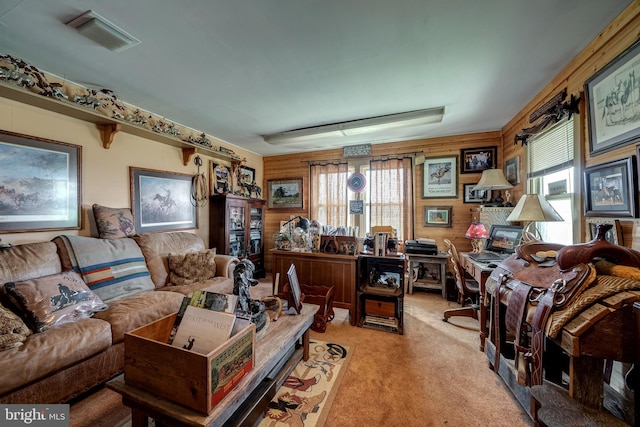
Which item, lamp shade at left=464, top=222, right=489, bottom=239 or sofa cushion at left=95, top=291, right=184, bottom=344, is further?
lamp shade at left=464, top=222, right=489, bottom=239

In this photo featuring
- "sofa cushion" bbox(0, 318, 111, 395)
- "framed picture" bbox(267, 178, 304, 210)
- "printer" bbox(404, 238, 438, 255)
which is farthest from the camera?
"framed picture" bbox(267, 178, 304, 210)

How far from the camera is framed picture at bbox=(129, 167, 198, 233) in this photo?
301 centimetres

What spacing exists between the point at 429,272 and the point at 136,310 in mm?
3987

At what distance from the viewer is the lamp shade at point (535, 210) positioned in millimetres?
2000

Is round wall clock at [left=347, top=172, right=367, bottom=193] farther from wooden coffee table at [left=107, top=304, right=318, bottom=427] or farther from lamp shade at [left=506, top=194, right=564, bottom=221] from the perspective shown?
wooden coffee table at [left=107, top=304, right=318, bottom=427]

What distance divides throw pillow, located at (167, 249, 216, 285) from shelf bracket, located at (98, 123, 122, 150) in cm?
147

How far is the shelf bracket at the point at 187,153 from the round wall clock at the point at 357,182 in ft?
8.82

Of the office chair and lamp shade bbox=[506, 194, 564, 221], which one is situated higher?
lamp shade bbox=[506, 194, 564, 221]

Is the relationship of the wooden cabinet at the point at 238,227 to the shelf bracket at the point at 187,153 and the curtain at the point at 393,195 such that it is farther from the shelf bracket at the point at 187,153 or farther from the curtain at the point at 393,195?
the curtain at the point at 393,195

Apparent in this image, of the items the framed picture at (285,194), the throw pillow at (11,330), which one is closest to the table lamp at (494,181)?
the framed picture at (285,194)

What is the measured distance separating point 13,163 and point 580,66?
494 centimetres

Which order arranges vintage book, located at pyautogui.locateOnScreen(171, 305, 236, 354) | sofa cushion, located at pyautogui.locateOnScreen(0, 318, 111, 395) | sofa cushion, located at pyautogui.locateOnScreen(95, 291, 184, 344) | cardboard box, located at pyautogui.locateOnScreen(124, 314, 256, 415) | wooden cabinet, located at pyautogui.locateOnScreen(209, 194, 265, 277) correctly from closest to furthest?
cardboard box, located at pyautogui.locateOnScreen(124, 314, 256, 415), vintage book, located at pyautogui.locateOnScreen(171, 305, 236, 354), sofa cushion, located at pyautogui.locateOnScreen(0, 318, 111, 395), sofa cushion, located at pyautogui.locateOnScreen(95, 291, 184, 344), wooden cabinet, located at pyautogui.locateOnScreen(209, 194, 265, 277)

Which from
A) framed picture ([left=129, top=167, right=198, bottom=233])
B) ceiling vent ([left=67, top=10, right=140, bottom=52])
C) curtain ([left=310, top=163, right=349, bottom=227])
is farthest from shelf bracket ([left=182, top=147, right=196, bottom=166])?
curtain ([left=310, top=163, right=349, bottom=227])

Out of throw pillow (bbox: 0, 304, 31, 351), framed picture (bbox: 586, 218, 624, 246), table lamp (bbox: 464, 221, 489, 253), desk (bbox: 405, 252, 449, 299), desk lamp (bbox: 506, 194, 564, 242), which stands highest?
desk lamp (bbox: 506, 194, 564, 242)
